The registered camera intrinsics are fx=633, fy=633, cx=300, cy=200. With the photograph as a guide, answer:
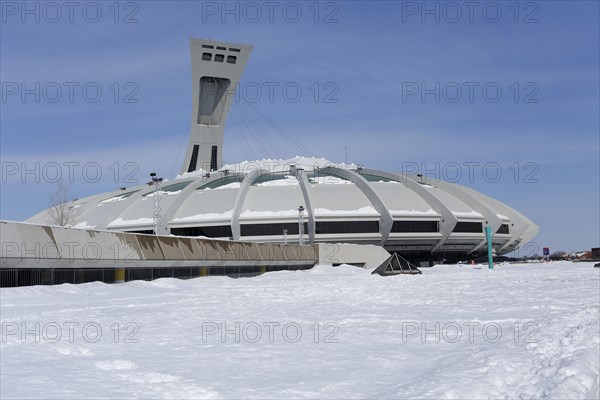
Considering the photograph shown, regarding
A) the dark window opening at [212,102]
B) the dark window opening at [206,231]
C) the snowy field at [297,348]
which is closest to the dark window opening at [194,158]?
the dark window opening at [212,102]

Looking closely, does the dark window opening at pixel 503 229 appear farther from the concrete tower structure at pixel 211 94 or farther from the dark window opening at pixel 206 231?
the concrete tower structure at pixel 211 94

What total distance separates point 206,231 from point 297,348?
60.0 m

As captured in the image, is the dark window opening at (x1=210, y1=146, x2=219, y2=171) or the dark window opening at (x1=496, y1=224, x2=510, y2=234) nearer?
the dark window opening at (x1=496, y1=224, x2=510, y2=234)

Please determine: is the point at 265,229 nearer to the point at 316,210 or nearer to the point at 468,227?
the point at 316,210

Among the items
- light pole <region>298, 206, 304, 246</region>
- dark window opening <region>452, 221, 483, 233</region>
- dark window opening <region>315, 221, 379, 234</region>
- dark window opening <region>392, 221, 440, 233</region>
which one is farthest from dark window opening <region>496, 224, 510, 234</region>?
light pole <region>298, 206, 304, 246</region>

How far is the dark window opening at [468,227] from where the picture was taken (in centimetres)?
7419

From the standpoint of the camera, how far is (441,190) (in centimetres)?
8306

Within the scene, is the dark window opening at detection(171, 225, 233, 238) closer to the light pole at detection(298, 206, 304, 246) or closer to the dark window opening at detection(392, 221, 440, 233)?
the light pole at detection(298, 206, 304, 246)

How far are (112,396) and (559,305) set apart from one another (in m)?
13.9

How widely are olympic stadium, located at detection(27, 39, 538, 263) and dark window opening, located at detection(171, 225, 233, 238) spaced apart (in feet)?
0.36

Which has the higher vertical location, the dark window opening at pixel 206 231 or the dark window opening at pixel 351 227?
the dark window opening at pixel 351 227

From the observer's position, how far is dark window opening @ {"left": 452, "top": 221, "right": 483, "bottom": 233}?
2921 inches

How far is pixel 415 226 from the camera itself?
72.4 m

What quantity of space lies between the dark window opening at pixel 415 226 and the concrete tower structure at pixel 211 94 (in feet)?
122
